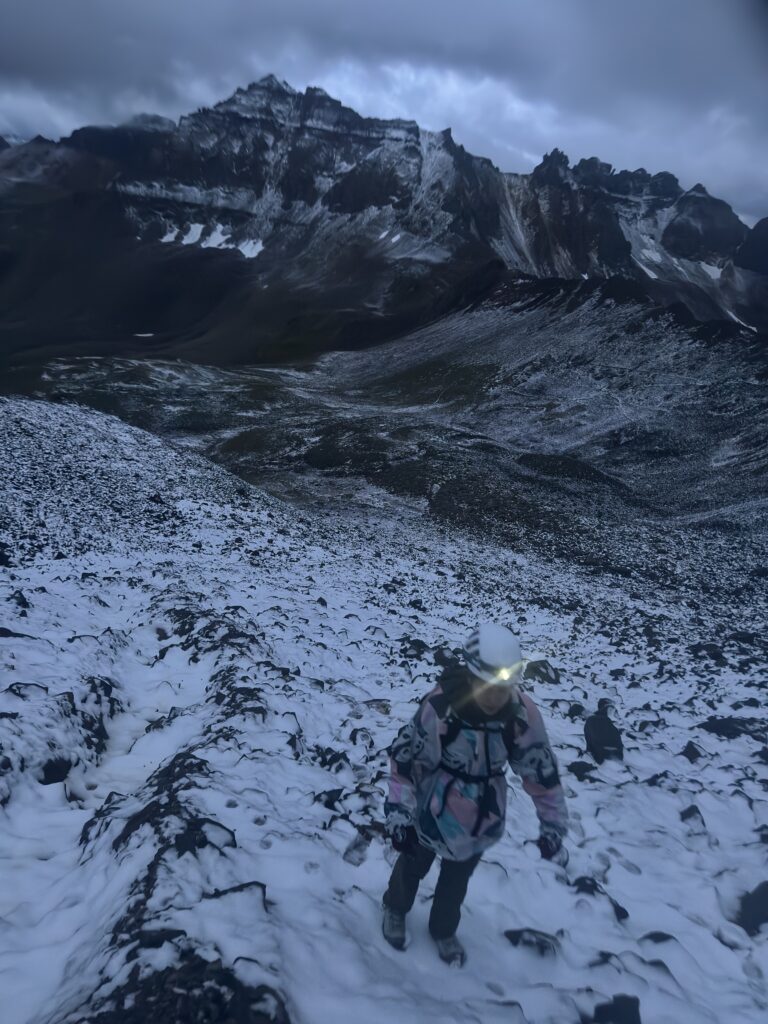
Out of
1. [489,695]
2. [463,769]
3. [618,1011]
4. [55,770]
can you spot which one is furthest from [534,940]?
[55,770]

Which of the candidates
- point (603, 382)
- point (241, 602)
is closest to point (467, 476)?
point (241, 602)

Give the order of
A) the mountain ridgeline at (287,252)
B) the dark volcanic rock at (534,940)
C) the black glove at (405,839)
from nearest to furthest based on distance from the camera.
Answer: the black glove at (405,839)
the dark volcanic rock at (534,940)
the mountain ridgeline at (287,252)

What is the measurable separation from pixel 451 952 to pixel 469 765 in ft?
5.88

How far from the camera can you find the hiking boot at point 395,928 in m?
4.99

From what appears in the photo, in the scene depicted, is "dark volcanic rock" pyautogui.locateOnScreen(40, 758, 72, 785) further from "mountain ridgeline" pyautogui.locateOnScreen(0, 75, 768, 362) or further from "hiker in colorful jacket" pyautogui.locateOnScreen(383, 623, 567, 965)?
"mountain ridgeline" pyautogui.locateOnScreen(0, 75, 768, 362)

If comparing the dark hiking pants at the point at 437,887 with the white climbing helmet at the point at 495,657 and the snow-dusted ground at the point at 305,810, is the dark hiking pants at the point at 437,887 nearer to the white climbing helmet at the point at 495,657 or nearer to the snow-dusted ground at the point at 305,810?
the snow-dusted ground at the point at 305,810

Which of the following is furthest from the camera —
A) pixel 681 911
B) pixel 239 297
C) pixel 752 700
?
pixel 239 297

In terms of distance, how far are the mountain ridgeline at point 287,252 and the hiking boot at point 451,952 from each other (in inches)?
3889

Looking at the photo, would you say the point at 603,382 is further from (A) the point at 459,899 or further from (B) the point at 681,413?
(A) the point at 459,899

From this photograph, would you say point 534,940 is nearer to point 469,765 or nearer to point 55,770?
point 469,765

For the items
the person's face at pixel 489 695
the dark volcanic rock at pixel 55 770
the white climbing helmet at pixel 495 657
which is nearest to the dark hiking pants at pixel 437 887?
the person's face at pixel 489 695

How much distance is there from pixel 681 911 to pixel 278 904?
13.5ft

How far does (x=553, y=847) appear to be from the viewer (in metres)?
4.67

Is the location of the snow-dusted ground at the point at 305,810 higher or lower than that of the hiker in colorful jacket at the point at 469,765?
lower
